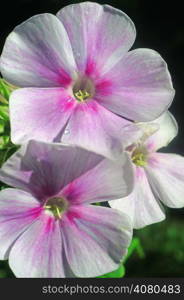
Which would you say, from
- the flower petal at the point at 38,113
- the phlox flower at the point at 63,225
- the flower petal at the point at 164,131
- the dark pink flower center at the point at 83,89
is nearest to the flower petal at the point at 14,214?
the phlox flower at the point at 63,225

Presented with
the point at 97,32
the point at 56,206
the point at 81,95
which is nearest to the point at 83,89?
the point at 81,95

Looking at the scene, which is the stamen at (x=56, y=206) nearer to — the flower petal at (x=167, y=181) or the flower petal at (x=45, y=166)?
the flower petal at (x=45, y=166)

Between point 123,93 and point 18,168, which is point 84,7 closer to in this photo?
point 123,93

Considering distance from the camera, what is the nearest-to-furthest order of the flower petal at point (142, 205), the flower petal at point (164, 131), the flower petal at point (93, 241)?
the flower petal at point (93, 241)
the flower petal at point (142, 205)
the flower petal at point (164, 131)

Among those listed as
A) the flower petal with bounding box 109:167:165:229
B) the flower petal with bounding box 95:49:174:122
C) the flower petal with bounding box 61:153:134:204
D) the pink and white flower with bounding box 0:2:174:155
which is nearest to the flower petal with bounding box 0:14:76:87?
the pink and white flower with bounding box 0:2:174:155

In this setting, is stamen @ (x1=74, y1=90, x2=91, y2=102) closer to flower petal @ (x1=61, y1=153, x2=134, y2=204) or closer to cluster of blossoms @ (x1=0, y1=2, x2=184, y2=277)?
cluster of blossoms @ (x1=0, y1=2, x2=184, y2=277)

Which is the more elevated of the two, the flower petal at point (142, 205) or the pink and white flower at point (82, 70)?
the pink and white flower at point (82, 70)

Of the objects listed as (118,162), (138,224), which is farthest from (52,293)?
(118,162)
